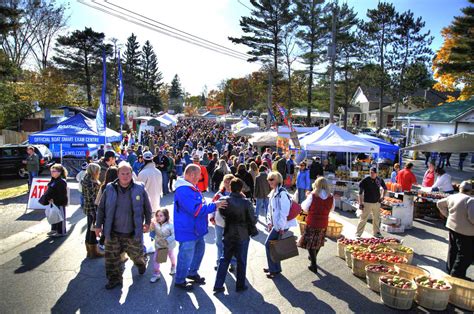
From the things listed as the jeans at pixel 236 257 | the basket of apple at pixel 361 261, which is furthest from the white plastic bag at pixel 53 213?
the basket of apple at pixel 361 261

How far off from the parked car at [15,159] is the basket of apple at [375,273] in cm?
1436

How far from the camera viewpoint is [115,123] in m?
40.3

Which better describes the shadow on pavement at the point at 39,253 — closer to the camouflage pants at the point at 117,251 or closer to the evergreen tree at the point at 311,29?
the camouflage pants at the point at 117,251

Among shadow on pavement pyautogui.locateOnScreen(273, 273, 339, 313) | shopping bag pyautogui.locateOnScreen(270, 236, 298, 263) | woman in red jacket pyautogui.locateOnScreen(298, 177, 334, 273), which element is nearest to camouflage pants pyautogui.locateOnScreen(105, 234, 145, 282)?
shopping bag pyautogui.locateOnScreen(270, 236, 298, 263)

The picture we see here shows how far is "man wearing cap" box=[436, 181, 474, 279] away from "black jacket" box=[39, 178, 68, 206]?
23.8 feet

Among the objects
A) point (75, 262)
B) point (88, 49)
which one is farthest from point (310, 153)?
point (88, 49)

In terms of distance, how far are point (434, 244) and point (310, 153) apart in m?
10.2

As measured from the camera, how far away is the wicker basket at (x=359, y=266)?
229 inches

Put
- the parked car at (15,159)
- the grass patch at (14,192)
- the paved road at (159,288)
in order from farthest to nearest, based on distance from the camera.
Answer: the parked car at (15,159), the grass patch at (14,192), the paved road at (159,288)

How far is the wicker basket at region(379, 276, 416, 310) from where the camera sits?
4.72 metres

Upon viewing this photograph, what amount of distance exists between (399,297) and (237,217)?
8.15 feet

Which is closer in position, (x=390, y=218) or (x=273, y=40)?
(x=390, y=218)

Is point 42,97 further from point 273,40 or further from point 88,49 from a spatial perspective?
point 273,40

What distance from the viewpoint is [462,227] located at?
5.52 meters
